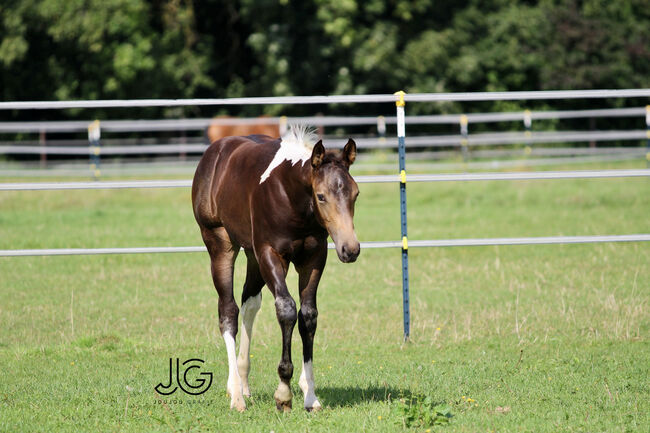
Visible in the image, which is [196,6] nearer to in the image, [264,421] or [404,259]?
[404,259]

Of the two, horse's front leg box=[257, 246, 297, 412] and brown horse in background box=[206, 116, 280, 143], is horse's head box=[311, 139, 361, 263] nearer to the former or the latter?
horse's front leg box=[257, 246, 297, 412]

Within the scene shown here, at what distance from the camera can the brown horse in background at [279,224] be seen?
15.3 feet

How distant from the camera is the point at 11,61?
2597cm

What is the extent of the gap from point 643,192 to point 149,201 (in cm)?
1008

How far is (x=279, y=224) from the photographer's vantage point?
500 centimetres

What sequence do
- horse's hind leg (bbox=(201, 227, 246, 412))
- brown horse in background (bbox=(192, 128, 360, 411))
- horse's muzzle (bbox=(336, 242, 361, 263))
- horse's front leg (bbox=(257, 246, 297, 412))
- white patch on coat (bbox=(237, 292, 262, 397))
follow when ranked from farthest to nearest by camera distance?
white patch on coat (bbox=(237, 292, 262, 397)), horse's hind leg (bbox=(201, 227, 246, 412)), horse's front leg (bbox=(257, 246, 297, 412)), brown horse in background (bbox=(192, 128, 360, 411)), horse's muzzle (bbox=(336, 242, 361, 263))

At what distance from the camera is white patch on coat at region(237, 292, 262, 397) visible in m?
5.59

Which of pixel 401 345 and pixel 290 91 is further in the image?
pixel 290 91

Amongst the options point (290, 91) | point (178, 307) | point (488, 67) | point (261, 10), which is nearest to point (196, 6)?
point (261, 10)

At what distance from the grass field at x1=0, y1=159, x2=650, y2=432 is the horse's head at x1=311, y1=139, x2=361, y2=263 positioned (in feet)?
3.46

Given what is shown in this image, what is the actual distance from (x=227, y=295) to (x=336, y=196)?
141 centimetres

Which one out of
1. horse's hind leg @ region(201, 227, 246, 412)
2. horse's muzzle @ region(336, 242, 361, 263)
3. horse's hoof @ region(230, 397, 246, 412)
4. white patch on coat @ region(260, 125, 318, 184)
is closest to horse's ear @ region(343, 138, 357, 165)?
white patch on coat @ region(260, 125, 318, 184)
